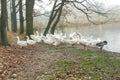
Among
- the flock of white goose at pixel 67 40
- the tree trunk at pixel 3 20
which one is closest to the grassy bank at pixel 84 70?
the flock of white goose at pixel 67 40

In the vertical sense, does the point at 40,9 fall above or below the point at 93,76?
above

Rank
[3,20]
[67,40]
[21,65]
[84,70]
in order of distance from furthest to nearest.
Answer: [67,40] < [3,20] < [21,65] < [84,70]

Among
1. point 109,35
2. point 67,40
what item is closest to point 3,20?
point 67,40

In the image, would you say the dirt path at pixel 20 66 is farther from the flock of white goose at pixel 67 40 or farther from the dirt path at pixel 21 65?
the flock of white goose at pixel 67 40

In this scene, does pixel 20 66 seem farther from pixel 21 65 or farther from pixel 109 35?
pixel 109 35

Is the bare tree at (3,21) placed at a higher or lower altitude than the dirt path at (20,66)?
higher

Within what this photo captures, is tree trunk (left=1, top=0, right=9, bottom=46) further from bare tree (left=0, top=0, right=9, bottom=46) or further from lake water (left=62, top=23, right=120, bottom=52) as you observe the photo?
lake water (left=62, top=23, right=120, bottom=52)

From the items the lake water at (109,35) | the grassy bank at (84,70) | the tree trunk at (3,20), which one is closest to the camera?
the grassy bank at (84,70)

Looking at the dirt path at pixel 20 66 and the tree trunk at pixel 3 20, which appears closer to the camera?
the dirt path at pixel 20 66

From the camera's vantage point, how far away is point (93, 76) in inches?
337

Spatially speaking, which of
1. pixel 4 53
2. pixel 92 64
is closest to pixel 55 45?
pixel 4 53

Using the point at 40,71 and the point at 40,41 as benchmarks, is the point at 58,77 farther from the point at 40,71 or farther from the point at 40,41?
the point at 40,41

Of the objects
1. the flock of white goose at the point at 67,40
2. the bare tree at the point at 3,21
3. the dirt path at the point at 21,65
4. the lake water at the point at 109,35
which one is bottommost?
the lake water at the point at 109,35

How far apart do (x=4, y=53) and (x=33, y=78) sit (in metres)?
4.36
